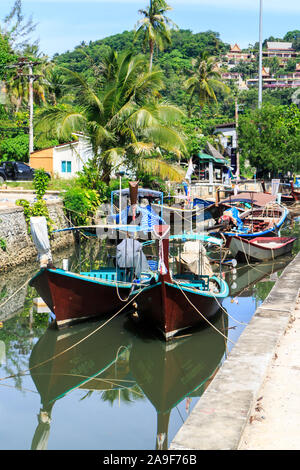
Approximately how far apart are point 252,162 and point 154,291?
123 ft

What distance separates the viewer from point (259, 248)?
19.7 meters

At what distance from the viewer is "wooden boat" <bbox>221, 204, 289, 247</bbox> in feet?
67.3

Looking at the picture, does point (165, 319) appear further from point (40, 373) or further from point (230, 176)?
point (230, 176)

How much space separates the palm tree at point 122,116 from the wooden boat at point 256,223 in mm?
3691

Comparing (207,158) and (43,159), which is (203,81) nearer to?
(207,158)

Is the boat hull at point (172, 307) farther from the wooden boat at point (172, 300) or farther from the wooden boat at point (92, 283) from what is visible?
the wooden boat at point (92, 283)

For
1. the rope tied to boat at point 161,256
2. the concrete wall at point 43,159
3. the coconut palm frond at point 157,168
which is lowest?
the rope tied to boat at point 161,256

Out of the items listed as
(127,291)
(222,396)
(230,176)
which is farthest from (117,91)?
(230,176)

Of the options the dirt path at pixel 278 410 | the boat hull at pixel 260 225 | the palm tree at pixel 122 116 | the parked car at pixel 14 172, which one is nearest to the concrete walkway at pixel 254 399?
the dirt path at pixel 278 410

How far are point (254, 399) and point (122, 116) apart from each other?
18310mm

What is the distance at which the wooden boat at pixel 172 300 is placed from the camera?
10516 mm

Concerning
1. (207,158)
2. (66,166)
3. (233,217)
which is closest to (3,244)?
(233,217)

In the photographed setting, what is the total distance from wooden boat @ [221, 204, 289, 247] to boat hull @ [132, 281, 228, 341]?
794cm
